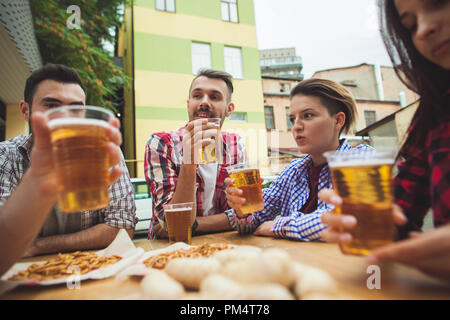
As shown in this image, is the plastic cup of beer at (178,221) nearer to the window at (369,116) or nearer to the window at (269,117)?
the window at (269,117)

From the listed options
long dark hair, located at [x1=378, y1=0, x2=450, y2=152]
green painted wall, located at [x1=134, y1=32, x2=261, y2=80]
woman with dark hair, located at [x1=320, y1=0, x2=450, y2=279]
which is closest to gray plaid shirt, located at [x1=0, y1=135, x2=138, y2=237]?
woman with dark hair, located at [x1=320, y1=0, x2=450, y2=279]

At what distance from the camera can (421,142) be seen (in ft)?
3.76

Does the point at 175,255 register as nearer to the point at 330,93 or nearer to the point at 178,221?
the point at 178,221

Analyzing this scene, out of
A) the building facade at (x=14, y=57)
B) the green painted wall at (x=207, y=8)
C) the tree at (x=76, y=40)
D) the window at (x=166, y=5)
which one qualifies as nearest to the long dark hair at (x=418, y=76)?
the building facade at (x=14, y=57)

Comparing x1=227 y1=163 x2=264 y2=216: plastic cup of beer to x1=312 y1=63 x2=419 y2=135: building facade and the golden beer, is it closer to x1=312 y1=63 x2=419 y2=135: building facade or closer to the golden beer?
the golden beer

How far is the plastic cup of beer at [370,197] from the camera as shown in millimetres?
824

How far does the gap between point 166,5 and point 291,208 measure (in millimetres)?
13159

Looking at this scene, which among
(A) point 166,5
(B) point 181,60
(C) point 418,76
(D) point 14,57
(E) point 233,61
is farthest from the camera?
(E) point 233,61

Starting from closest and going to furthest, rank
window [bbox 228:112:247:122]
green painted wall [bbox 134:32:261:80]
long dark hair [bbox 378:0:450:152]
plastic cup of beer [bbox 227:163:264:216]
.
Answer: long dark hair [bbox 378:0:450:152]
plastic cup of beer [bbox 227:163:264:216]
green painted wall [bbox 134:32:261:80]
window [bbox 228:112:247:122]

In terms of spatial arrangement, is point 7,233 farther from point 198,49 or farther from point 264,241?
point 198,49

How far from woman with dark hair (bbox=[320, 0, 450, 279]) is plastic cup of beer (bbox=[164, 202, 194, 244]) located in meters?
0.96

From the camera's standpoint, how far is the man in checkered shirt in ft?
6.23

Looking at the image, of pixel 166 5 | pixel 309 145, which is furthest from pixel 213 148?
pixel 166 5

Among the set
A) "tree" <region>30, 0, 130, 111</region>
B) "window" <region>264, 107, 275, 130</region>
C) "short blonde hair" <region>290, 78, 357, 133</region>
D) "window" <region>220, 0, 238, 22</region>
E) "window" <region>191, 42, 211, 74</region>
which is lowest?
"short blonde hair" <region>290, 78, 357, 133</region>
